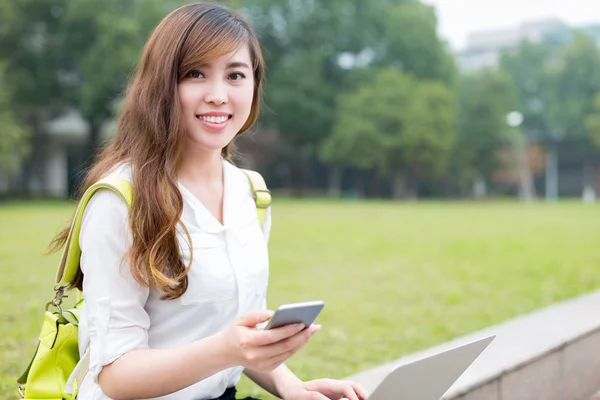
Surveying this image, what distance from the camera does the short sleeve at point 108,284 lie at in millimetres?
1234

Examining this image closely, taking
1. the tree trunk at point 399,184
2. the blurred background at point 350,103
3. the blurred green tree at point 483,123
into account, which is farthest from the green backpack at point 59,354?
the blurred green tree at point 483,123

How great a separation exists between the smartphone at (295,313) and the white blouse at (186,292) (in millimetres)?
349

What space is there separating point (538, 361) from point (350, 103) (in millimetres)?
28267

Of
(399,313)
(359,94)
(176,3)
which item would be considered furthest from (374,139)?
(399,313)

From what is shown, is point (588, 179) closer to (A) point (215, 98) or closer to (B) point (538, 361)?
(B) point (538, 361)

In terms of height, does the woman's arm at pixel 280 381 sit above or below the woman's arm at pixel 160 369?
below

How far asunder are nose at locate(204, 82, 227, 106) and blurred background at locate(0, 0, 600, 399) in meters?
1.68

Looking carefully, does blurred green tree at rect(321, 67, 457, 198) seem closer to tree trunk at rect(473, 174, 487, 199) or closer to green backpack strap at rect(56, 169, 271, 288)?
tree trunk at rect(473, 174, 487, 199)

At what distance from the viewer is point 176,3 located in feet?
86.0

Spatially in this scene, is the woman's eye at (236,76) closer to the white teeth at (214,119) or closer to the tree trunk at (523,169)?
the white teeth at (214,119)

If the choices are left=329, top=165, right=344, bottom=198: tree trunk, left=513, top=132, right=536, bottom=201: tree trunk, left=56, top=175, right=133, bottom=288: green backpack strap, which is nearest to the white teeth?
left=56, top=175, right=133, bottom=288: green backpack strap

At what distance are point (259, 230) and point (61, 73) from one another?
1045 inches

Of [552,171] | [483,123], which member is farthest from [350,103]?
[552,171]

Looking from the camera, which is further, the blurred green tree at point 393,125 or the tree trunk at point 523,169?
the tree trunk at point 523,169
